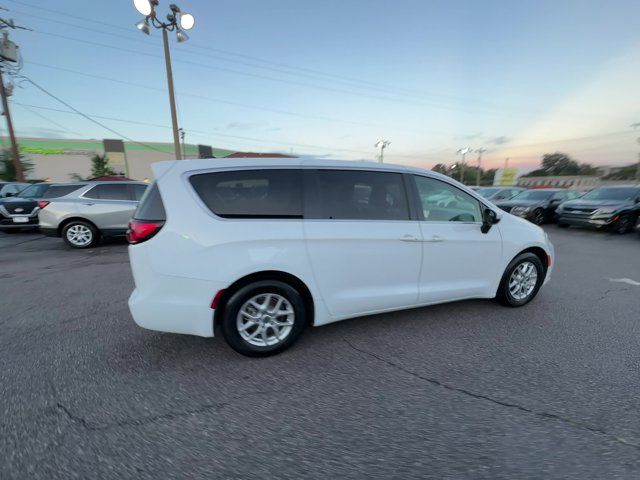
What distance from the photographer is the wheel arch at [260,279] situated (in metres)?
2.56

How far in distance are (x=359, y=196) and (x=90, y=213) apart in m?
7.47

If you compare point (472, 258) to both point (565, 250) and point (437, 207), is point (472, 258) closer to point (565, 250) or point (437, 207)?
point (437, 207)

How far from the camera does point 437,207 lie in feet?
11.0

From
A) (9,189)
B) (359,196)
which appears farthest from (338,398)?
(9,189)

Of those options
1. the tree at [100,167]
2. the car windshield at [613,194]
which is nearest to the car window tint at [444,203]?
the car windshield at [613,194]

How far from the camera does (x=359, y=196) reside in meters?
2.99

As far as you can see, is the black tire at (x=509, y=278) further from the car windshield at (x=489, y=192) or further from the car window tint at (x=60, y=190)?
the car windshield at (x=489, y=192)

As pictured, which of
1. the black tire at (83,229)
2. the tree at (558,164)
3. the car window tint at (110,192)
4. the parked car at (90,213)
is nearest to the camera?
the parked car at (90,213)

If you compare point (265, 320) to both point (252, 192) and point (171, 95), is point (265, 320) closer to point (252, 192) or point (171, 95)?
point (252, 192)

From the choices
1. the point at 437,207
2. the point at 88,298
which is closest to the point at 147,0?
the point at 88,298

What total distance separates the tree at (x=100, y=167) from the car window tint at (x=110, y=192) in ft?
149

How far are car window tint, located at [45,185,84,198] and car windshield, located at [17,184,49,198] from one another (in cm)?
323

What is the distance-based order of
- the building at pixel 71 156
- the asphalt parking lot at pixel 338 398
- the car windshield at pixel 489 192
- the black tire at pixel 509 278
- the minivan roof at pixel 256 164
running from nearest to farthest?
the asphalt parking lot at pixel 338 398
the minivan roof at pixel 256 164
the black tire at pixel 509 278
the car windshield at pixel 489 192
the building at pixel 71 156

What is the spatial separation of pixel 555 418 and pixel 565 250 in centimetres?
743
